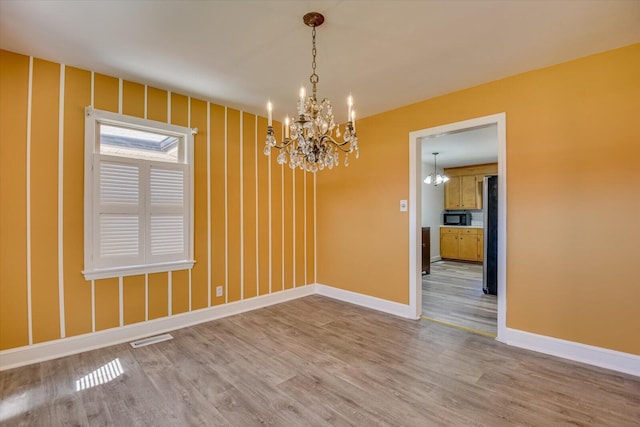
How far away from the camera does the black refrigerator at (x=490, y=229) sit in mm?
4641

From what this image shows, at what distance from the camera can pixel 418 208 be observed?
12.1ft

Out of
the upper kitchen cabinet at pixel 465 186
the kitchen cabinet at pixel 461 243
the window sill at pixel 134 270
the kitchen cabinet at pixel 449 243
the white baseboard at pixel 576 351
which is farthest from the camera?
the kitchen cabinet at pixel 449 243

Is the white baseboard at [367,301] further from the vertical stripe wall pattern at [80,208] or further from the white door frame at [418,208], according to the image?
the vertical stripe wall pattern at [80,208]

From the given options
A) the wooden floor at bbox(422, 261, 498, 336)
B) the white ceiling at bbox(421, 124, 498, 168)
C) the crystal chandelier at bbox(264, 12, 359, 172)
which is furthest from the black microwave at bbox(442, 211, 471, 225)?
the crystal chandelier at bbox(264, 12, 359, 172)

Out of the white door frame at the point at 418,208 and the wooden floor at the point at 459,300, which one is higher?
the white door frame at the point at 418,208

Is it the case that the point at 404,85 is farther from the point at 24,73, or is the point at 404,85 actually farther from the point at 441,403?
the point at 24,73

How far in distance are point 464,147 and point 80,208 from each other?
6.18m

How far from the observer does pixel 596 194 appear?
253cm

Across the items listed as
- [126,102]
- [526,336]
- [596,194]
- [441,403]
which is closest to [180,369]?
[441,403]

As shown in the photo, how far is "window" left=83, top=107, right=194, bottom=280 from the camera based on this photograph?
2.87m

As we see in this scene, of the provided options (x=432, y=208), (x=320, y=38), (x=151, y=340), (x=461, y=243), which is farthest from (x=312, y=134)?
(x=461, y=243)

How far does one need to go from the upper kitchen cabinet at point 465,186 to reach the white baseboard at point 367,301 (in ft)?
17.2

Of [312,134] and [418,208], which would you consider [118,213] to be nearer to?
[312,134]

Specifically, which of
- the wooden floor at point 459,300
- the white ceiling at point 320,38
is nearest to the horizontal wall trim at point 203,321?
the wooden floor at point 459,300
